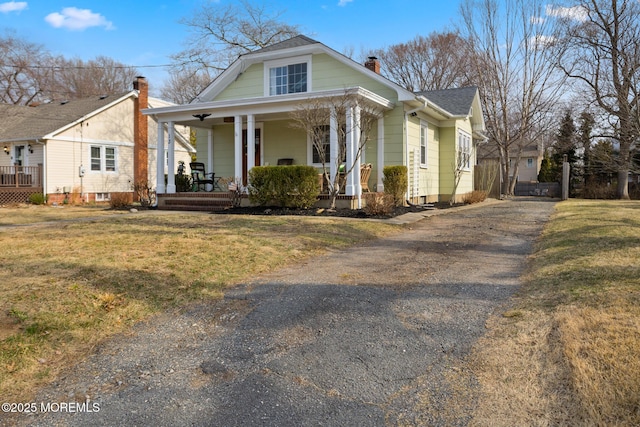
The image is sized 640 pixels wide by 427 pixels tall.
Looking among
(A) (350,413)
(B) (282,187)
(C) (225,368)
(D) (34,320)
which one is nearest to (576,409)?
(A) (350,413)

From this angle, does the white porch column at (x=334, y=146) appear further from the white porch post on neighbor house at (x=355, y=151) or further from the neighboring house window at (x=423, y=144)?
the neighboring house window at (x=423, y=144)

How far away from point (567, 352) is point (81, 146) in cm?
2292

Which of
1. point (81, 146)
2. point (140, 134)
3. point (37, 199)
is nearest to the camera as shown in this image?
point (37, 199)

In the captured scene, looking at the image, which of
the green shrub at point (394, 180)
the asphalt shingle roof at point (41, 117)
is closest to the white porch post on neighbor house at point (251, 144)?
the green shrub at point (394, 180)

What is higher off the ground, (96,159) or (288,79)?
(288,79)

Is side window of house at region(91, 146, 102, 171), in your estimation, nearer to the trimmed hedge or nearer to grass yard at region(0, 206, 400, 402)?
the trimmed hedge

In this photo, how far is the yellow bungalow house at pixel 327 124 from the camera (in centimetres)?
1422

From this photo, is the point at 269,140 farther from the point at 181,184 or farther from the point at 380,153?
the point at 380,153

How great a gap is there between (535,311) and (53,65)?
148ft

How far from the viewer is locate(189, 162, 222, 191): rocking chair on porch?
1677 centimetres

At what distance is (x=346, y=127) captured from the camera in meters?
12.9

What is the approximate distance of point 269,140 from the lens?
17.0m

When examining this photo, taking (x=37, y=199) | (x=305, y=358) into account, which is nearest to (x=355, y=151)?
(x=305, y=358)

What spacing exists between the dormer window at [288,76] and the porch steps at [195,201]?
472 centimetres
